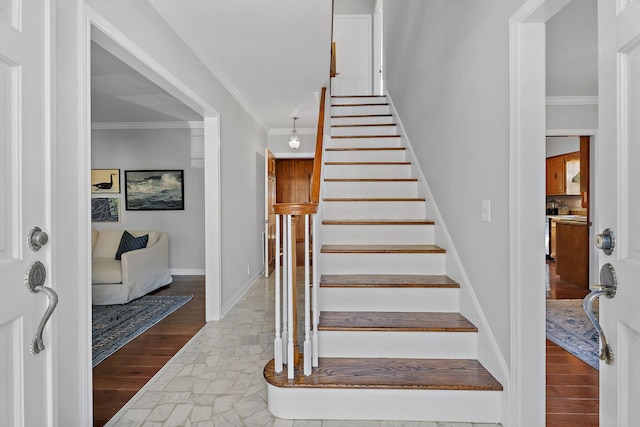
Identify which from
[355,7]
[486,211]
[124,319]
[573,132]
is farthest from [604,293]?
[355,7]

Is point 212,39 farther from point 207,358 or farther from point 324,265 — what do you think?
point 207,358

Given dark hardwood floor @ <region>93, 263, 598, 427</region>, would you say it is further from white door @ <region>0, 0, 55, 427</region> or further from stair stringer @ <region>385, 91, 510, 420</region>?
white door @ <region>0, 0, 55, 427</region>

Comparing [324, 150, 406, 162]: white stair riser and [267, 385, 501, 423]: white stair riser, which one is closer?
[267, 385, 501, 423]: white stair riser

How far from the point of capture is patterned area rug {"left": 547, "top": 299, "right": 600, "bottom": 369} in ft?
8.61

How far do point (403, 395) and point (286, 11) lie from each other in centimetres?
247

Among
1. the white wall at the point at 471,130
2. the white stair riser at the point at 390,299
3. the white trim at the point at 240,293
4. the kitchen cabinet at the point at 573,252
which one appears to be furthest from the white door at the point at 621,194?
the kitchen cabinet at the point at 573,252

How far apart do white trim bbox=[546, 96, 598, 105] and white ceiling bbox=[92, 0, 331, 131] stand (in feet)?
9.07

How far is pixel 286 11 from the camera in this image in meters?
2.44

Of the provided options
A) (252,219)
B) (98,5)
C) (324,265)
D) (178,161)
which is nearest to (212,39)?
(98,5)

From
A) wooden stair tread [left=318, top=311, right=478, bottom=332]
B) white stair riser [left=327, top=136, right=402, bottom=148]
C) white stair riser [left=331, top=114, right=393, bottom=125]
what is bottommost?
wooden stair tread [left=318, top=311, right=478, bottom=332]

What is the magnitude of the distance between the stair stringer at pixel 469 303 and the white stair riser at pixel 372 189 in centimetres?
13

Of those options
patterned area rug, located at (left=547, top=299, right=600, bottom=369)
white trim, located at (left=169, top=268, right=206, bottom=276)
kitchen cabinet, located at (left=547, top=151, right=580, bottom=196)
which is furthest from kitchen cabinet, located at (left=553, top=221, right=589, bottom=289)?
white trim, located at (left=169, top=268, right=206, bottom=276)

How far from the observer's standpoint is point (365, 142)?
13.4 feet

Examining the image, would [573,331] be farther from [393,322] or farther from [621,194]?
[621,194]
